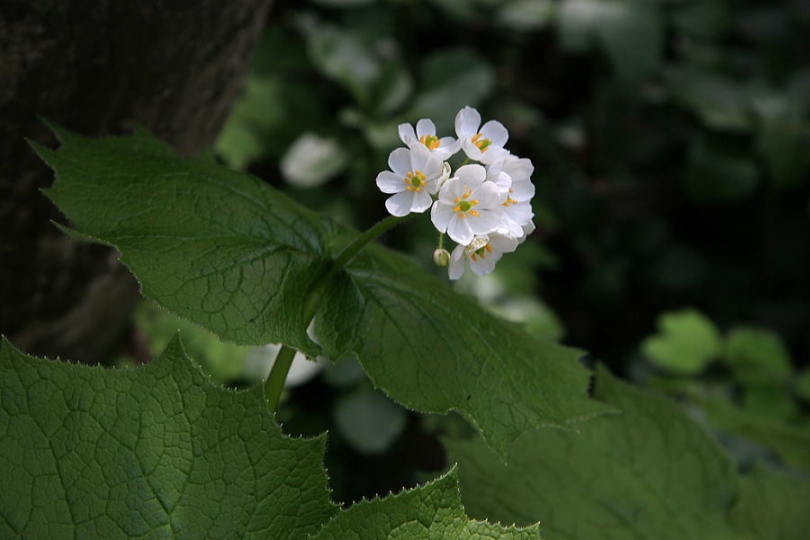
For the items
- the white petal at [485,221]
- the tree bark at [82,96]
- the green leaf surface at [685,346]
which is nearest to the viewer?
the white petal at [485,221]

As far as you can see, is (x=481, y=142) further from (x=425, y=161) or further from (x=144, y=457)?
(x=144, y=457)

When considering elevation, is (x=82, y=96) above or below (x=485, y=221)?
below

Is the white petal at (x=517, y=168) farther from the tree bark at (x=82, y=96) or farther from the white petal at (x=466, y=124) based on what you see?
the tree bark at (x=82, y=96)

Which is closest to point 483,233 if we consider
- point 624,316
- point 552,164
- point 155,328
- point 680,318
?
point 155,328

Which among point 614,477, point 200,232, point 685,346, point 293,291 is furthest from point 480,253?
point 685,346

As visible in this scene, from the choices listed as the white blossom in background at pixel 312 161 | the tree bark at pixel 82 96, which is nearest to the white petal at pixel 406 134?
the tree bark at pixel 82 96

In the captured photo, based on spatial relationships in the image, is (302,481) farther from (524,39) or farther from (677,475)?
(524,39)
